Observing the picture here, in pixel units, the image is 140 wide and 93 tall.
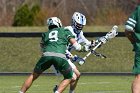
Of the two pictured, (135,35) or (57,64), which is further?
(57,64)

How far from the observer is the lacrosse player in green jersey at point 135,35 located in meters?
11.8

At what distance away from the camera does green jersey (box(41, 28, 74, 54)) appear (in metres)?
13.5

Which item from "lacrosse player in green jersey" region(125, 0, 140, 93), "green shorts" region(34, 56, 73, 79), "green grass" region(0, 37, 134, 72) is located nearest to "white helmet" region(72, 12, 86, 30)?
"green shorts" region(34, 56, 73, 79)

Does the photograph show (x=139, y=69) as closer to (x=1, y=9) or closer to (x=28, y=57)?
(x=28, y=57)

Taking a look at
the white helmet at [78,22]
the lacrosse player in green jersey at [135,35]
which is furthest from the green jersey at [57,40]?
the lacrosse player in green jersey at [135,35]

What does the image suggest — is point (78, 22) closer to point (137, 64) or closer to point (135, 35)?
point (135, 35)

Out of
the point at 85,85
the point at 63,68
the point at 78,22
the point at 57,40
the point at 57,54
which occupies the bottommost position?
the point at 85,85

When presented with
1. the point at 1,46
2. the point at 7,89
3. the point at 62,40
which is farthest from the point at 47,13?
the point at 62,40

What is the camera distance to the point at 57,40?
1356 centimetres

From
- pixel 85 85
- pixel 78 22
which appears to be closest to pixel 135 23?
pixel 78 22

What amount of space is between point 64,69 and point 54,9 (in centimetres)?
3382

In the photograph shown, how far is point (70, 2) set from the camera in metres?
49.1

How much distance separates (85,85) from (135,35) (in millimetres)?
6904

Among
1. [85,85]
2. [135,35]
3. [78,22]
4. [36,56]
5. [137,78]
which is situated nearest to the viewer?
[137,78]
